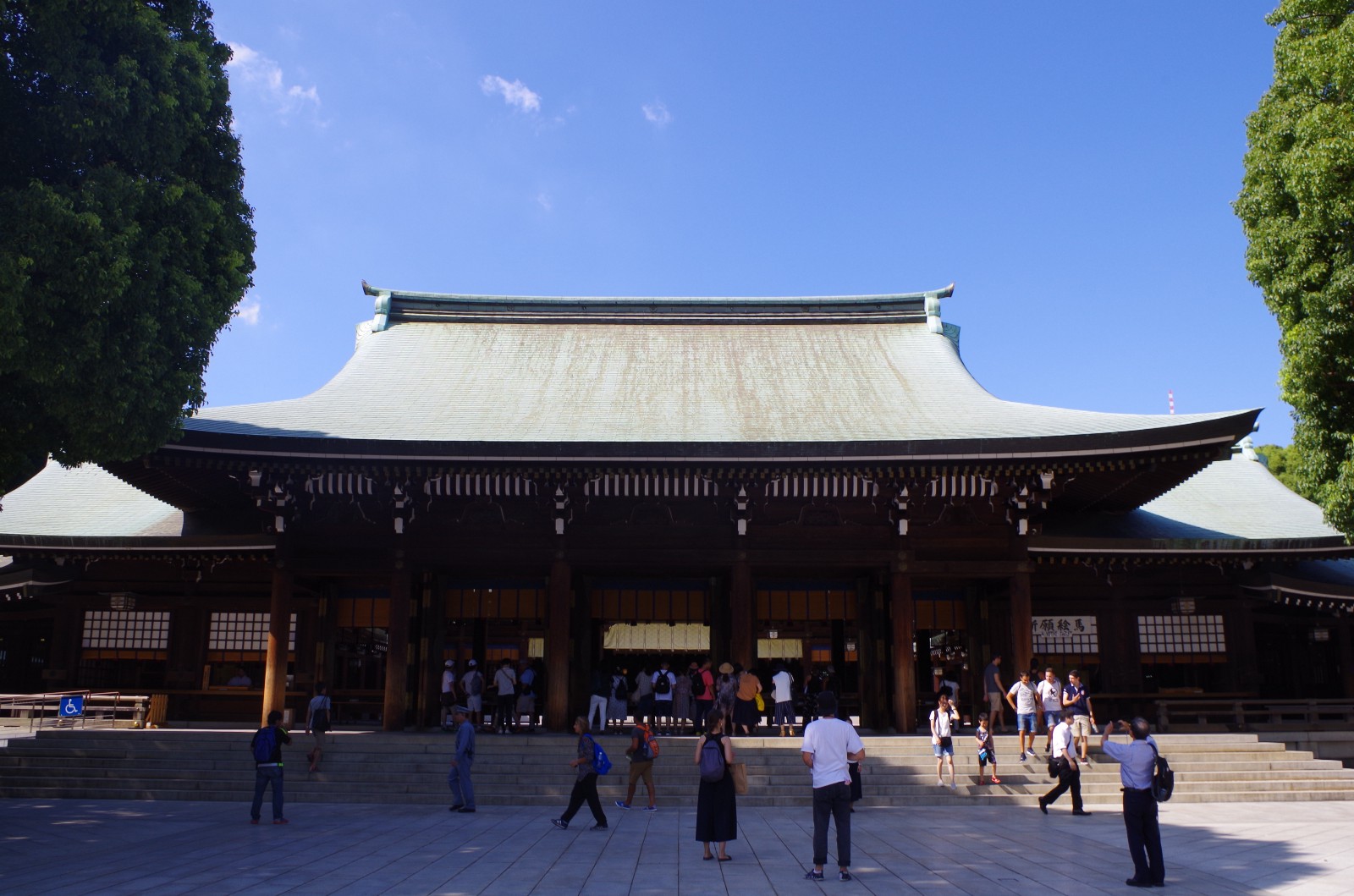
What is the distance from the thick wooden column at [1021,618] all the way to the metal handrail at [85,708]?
1689 centimetres

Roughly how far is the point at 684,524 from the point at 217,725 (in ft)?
35.0

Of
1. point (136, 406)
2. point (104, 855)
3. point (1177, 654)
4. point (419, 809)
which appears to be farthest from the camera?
point (1177, 654)

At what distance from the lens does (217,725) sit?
2000 centimetres

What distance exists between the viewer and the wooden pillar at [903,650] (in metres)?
18.0

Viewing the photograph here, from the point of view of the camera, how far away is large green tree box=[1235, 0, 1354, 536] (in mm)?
12938

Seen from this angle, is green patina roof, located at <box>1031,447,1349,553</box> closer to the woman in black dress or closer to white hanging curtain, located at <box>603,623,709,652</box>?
white hanging curtain, located at <box>603,623,709,652</box>

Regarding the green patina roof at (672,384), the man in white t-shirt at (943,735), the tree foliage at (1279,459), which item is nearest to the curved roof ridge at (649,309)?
the green patina roof at (672,384)

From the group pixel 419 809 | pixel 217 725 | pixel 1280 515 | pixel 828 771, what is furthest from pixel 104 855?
pixel 1280 515

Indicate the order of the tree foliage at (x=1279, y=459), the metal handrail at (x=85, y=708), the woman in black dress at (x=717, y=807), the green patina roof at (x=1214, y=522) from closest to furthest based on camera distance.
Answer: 1. the woman in black dress at (x=717, y=807)
2. the metal handrail at (x=85, y=708)
3. the green patina roof at (x=1214, y=522)
4. the tree foliage at (x=1279, y=459)

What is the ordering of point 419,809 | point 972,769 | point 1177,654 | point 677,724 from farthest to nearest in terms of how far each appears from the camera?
point 1177,654 < point 677,724 < point 972,769 < point 419,809

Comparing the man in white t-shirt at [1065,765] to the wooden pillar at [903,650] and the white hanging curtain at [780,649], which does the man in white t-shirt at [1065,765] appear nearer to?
the wooden pillar at [903,650]

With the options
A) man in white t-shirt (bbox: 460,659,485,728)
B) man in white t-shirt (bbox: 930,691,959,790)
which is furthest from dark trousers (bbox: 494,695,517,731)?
man in white t-shirt (bbox: 930,691,959,790)

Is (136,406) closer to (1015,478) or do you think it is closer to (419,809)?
(419,809)

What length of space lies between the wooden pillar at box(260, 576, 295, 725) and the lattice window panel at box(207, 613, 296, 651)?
114 inches
